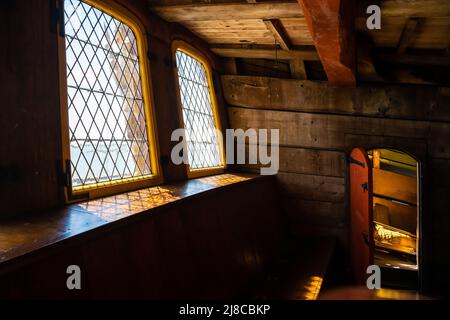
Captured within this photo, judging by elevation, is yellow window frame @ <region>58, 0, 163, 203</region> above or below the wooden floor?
above

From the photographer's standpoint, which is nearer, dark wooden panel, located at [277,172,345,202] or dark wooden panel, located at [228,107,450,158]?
dark wooden panel, located at [228,107,450,158]

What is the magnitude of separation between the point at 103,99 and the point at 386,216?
696cm

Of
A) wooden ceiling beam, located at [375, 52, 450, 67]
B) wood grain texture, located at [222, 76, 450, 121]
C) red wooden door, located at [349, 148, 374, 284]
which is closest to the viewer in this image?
wooden ceiling beam, located at [375, 52, 450, 67]

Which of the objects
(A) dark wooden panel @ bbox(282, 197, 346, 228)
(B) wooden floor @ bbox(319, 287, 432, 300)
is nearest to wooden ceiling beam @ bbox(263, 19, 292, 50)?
(A) dark wooden panel @ bbox(282, 197, 346, 228)

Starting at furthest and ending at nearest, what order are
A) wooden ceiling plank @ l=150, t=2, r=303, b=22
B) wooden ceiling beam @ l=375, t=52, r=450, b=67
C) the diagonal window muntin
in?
wooden ceiling beam @ l=375, t=52, r=450, b=67, wooden ceiling plank @ l=150, t=2, r=303, b=22, the diagonal window muntin

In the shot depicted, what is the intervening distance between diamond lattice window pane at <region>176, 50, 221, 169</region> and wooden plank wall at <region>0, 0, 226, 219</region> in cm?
206

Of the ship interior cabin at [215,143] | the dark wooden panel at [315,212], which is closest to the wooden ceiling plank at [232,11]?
the ship interior cabin at [215,143]

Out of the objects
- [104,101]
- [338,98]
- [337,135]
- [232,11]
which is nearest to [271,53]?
[338,98]

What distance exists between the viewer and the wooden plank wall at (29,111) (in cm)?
196

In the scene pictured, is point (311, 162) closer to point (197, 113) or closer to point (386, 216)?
point (197, 113)

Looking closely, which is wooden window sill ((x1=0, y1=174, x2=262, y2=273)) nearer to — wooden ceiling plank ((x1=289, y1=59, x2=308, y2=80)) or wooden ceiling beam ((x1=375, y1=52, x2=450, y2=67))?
wooden ceiling plank ((x1=289, y1=59, x2=308, y2=80))

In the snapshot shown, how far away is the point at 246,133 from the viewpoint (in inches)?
215

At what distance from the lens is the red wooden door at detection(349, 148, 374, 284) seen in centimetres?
450

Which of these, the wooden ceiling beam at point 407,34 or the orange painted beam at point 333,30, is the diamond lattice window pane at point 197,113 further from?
the wooden ceiling beam at point 407,34
